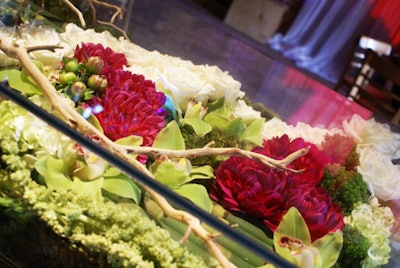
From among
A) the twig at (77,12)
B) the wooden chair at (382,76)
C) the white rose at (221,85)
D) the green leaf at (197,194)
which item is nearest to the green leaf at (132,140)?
the green leaf at (197,194)

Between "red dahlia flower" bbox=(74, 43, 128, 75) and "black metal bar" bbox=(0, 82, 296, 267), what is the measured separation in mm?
342

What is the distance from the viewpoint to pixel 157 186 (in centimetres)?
50

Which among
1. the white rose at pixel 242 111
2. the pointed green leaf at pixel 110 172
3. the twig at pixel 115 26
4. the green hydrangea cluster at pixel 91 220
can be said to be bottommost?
the green hydrangea cluster at pixel 91 220

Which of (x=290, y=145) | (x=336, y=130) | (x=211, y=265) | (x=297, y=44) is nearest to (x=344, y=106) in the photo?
(x=336, y=130)

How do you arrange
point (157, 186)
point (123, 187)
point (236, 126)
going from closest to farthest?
point (157, 186) → point (123, 187) → point (236, 126)

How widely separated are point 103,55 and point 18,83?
0.21 m

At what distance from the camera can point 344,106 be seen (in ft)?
4.07

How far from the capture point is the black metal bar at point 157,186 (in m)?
0.47

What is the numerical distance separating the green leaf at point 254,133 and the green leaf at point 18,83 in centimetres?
41

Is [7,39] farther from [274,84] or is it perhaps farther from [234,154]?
[274,84]

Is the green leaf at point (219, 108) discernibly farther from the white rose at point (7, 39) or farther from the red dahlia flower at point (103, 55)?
the white rose at point (7, 39)

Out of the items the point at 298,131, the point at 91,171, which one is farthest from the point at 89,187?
the point at 298,131

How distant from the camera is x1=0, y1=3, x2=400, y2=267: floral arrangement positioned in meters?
0.58

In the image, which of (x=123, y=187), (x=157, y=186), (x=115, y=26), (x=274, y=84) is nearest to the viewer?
(x=157, y=186)
